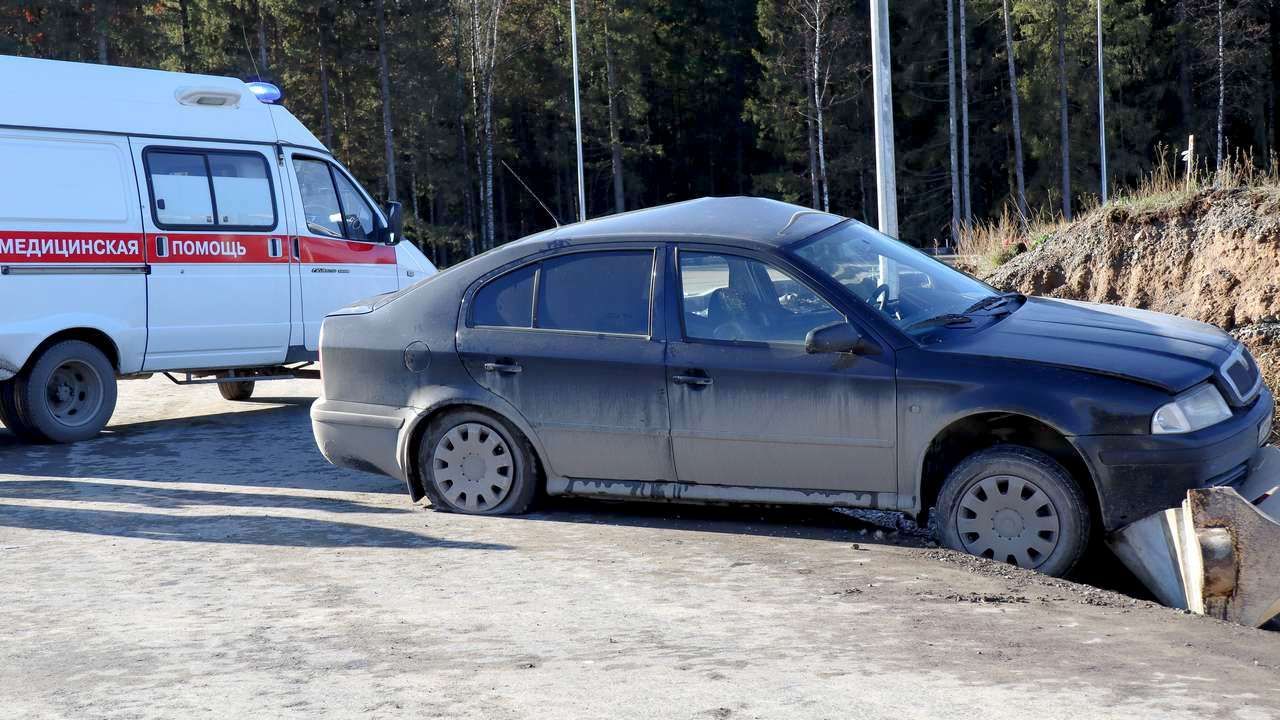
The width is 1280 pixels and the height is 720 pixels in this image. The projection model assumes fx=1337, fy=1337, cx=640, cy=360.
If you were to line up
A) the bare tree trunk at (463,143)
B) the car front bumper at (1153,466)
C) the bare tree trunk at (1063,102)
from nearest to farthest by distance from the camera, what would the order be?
the car front bumper at (1153,466)
the bare tree trunk at (1063,102)
the bare tree trunk at (463,143)

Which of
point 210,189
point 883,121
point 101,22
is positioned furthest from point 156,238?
point 101,22

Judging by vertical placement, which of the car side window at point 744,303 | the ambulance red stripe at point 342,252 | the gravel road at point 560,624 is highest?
the ambulance red stripe at point 342,252

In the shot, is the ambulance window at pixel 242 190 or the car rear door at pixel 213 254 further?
the ambulance window at pixel 242 190

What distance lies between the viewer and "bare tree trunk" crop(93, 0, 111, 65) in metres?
46.2

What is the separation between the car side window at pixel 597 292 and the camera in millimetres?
7082

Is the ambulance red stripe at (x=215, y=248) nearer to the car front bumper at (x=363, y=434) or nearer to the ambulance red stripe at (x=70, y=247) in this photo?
the ambulance red stripe at (x=70, y=247)

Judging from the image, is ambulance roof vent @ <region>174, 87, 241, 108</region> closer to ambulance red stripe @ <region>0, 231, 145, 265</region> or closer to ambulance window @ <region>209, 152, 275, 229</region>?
ambulance window @ <region>209, 152, 275, 229</region>

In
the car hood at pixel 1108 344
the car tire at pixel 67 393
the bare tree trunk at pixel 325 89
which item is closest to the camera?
the car hood at pixel 1108 344

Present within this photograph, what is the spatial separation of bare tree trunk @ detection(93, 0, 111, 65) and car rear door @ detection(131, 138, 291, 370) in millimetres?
38561

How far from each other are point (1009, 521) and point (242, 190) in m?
7.92

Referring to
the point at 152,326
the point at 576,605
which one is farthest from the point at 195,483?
the point at 576,605

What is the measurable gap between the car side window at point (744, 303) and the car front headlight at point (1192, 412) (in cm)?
155

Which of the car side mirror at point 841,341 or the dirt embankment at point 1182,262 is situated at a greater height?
the dirt embankment at point 1182,262

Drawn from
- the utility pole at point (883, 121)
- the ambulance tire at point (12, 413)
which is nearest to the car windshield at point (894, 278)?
the utility pole at point (883, 121)
